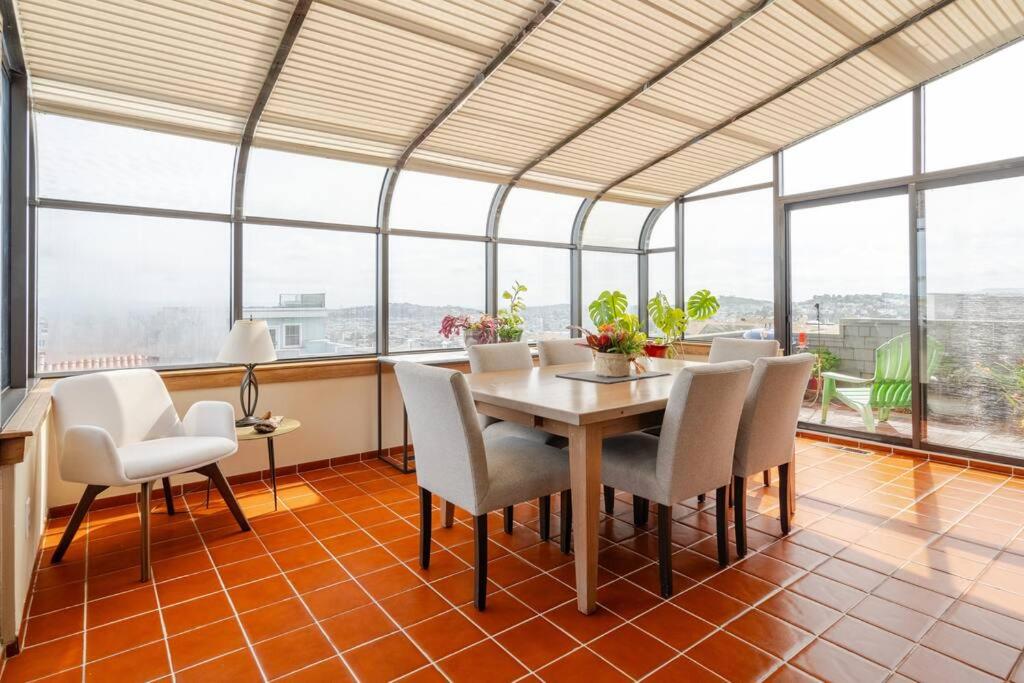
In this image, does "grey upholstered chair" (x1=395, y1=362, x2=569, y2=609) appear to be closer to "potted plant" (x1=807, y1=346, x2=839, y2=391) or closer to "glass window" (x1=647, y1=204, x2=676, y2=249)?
"potted plant" (x1=807, y1=346, x2=839, y2=391)

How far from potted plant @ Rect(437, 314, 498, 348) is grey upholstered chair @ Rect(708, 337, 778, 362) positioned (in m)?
1.76

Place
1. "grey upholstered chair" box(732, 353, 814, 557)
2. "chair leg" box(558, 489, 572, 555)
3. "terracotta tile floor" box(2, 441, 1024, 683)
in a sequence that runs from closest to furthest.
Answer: "terracotta tile floor" box(2, 441, 1024, 683) → "grey upholstered chair" box(732, 353, 814, 557) → "chair leg" box(558, 489, 572, 555)

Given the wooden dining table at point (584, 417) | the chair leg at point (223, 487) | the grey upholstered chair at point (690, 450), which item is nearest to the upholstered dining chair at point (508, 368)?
the wooden dining table at point (584, 417)

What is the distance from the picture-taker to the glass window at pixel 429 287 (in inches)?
189

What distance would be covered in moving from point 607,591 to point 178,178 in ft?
11.9

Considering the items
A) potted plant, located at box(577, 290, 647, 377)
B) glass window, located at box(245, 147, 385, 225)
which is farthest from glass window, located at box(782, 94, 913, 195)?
glass window, located at box(245, 147, 385, 225)

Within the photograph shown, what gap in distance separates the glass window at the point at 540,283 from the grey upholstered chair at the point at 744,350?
2.15m

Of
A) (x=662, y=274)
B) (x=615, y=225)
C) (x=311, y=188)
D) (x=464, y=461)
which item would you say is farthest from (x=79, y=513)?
(x=662, y=274)

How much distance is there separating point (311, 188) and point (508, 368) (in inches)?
83.5

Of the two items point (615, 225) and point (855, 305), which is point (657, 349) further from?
point (855, 305)

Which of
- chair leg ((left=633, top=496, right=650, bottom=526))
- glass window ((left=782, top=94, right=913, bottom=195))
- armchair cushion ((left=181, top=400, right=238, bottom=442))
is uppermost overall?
glass window ((left=782, top=94, right=913, bottom=195))

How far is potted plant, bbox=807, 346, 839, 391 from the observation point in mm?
4953

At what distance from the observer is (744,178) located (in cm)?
561

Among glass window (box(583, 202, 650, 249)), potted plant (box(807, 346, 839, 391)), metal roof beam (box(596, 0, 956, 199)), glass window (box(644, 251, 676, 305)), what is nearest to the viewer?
metal roof beam (box(596, 0, 956, 199))
